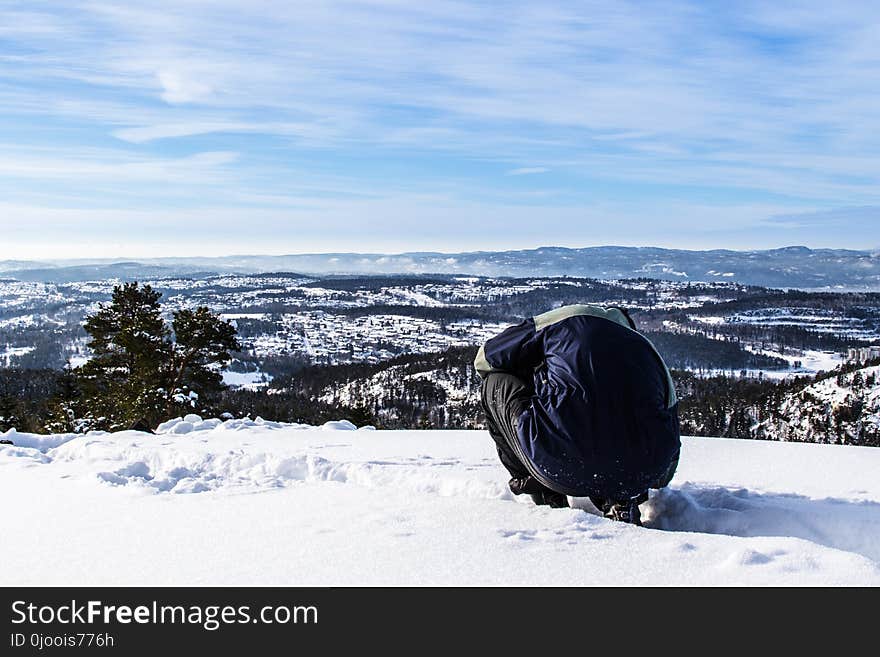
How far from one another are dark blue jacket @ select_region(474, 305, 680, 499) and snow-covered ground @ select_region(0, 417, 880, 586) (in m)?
0.30

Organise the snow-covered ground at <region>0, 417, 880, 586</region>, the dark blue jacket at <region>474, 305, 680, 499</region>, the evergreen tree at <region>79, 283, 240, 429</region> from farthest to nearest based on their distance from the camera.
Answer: the evergreen tree at <region>79, 283, 240, 429</region>
the dark blue jacket at <region>474, 305, 680, 499</region>
the snow-covered ground at <region>0, 417, 880, 586</region>

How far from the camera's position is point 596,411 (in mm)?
3723

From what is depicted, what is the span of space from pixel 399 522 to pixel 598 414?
1396mm

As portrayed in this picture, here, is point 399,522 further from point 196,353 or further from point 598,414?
point 196,353

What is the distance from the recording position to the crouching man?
3742 mm

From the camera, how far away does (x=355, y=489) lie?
Result: 4586 mm

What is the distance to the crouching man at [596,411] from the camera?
374cm

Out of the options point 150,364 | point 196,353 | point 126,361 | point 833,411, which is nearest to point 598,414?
point 196,353

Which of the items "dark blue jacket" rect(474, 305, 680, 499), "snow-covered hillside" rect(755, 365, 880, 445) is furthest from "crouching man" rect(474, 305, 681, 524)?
"snow-covered hillside" rect(755, 365, 880, 445)

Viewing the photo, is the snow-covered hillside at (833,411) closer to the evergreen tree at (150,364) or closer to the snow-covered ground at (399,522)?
the evergreen tree at (150,364)

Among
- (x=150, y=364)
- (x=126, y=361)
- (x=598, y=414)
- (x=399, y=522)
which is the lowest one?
(x=126, y=361)

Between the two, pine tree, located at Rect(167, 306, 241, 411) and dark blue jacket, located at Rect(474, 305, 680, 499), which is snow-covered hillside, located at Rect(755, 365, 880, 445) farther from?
dark blue jacket, located at Rect(474, 305, 680, 499)

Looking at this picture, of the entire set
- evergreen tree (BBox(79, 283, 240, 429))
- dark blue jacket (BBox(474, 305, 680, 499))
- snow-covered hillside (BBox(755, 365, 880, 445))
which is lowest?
snow-covered hillside (BBox(755, 365, 880, 445))
